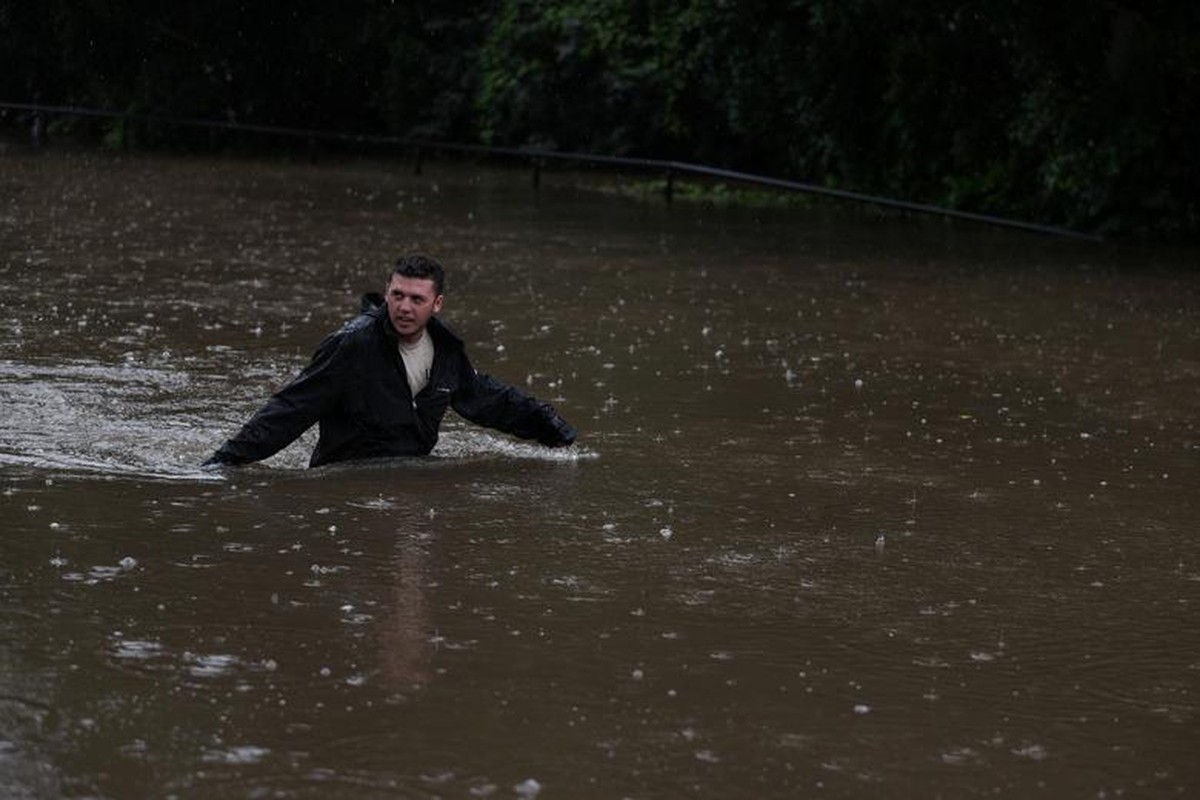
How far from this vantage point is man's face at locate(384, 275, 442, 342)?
379 inches

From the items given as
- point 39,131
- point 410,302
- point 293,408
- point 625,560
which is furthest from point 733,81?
point 625,560

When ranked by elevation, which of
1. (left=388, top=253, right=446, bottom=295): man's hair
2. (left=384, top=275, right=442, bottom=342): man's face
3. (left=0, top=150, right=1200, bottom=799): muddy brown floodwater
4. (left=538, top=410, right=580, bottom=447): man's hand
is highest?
(left=388, top=253, right=446, bottom=295): man's hair

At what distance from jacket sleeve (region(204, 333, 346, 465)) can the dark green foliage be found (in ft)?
50.6

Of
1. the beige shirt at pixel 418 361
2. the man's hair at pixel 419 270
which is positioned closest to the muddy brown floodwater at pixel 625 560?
the beige shirt at pixel 418 361

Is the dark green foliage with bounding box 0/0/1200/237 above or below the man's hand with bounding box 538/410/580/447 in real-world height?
above

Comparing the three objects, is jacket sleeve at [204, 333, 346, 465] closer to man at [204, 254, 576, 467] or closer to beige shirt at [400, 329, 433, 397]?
man at [204, 254, 576, 467]

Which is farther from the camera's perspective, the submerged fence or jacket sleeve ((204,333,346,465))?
the submerged fence

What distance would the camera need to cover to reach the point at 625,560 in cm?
842

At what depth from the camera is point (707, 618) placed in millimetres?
7547

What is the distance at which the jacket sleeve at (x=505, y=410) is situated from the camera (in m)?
10.2

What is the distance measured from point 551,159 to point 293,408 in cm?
2581

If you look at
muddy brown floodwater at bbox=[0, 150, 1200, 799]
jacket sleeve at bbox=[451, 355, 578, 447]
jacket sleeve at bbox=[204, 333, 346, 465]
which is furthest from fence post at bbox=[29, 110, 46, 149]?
jacket sleeve at bbox=[204, 333, 346, 465]

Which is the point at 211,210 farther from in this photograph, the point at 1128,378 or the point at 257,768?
the point at 257,768

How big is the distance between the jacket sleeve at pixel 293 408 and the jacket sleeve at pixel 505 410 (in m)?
0.71
